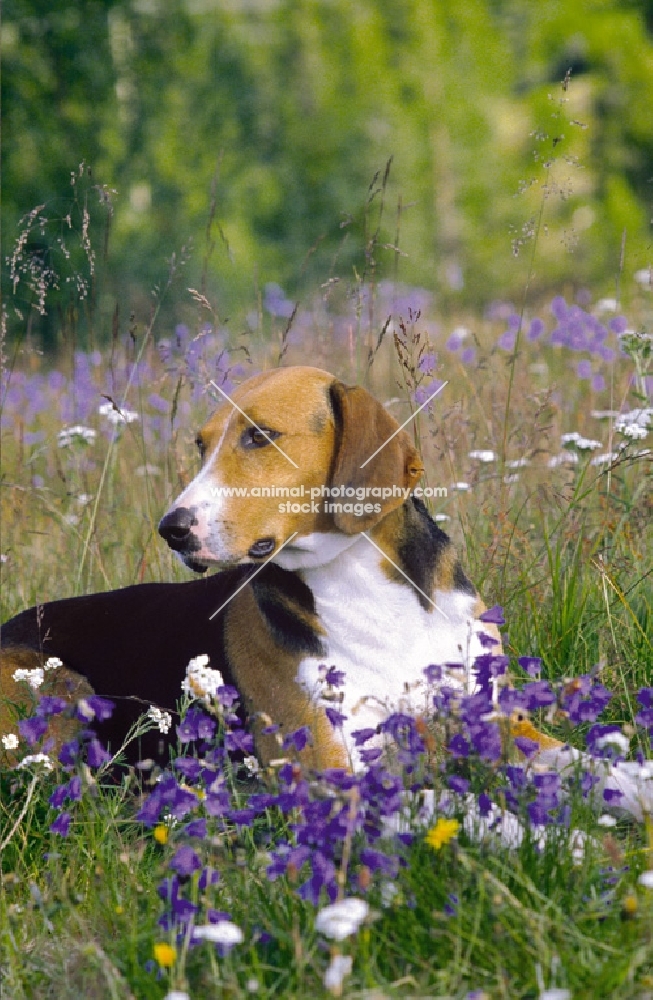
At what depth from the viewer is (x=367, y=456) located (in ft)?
12.1

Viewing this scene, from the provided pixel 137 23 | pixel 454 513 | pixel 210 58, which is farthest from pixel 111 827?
pixel 210 58

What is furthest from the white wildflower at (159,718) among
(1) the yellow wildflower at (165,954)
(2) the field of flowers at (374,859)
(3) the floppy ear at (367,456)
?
(1) the yellow wildflower at (165,954)

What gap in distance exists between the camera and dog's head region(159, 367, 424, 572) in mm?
3545

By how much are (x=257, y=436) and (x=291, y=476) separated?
172 mm

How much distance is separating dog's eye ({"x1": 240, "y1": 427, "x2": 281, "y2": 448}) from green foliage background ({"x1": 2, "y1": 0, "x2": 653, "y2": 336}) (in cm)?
794

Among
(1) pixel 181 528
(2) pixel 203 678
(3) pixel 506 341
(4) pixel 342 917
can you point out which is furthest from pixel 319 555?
(3) pixel 506 341

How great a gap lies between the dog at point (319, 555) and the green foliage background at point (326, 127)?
7852mm

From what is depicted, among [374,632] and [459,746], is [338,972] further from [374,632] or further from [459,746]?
[374,632]

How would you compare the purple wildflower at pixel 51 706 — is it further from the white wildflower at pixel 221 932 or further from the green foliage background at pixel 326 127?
the green foliage background at pixel 326 127

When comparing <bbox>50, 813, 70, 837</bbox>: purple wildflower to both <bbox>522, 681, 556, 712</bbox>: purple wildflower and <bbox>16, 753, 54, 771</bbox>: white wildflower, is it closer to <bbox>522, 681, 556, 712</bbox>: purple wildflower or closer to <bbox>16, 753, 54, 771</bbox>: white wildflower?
<bbox>16, 753, 54, 771</bbox>: white wildflower

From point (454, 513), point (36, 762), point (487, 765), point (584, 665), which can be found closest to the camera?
point (487, 765)

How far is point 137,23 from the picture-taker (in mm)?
13320

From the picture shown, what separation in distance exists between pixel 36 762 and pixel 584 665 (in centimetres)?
211

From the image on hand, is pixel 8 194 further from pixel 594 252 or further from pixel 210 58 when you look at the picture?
pixel 594 252
